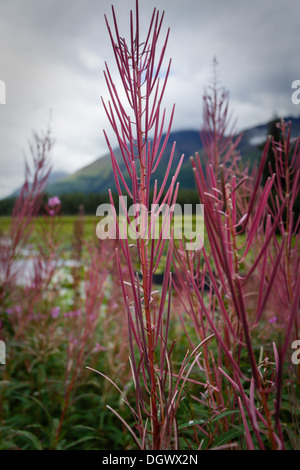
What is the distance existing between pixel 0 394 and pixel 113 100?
4.97 feet

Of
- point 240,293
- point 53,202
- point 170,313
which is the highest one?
point 53,202

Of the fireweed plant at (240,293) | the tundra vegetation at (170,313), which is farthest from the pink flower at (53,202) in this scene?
the fireweed plant at (240,293)

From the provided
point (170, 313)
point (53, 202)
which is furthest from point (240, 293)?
point (53, 202)

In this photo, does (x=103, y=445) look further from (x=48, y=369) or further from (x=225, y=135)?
(x=225, y=135)

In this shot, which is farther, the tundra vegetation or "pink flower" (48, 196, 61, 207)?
"pink flower" (48, 196, 61, 207)

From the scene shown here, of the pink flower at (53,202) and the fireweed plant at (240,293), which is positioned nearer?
the fireweed plant at (240,293)

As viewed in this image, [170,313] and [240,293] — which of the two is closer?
[240,293]

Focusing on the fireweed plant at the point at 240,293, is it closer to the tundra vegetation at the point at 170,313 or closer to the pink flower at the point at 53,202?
the tundra vegetation at the point at 170,313

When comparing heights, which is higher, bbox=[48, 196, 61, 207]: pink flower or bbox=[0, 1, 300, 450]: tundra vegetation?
bbox=[48, 196, 61, 207]: pink flower

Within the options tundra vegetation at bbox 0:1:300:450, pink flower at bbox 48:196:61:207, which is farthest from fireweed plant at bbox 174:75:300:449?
pink flower at bbox 48:196:61:207

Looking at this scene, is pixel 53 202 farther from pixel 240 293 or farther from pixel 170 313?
pixel 240 293

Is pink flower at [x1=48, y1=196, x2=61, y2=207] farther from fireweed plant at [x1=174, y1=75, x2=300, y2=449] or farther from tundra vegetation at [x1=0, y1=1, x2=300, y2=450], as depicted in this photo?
fireweed plant at [x1=174, y1=75, x2=300, y2=449]

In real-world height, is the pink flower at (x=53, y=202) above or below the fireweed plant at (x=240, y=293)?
above

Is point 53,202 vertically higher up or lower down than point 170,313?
higher up
